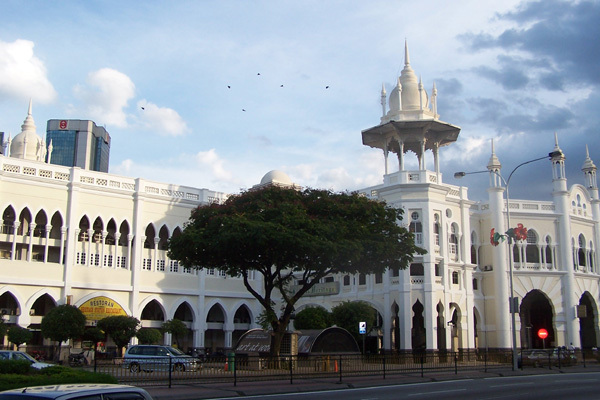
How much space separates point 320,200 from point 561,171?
27.4 m

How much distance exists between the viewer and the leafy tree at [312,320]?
40656 millimetres

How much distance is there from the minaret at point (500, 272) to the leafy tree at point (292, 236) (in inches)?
710

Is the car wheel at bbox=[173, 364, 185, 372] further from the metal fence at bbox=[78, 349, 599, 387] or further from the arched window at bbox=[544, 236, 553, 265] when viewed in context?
the arched window at bbox=[544, 236, 553, 265]

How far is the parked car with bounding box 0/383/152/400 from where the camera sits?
7113mm

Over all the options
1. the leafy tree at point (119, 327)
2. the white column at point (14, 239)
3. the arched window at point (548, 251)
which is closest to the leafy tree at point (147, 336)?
the leafy tree at point (119, 327)

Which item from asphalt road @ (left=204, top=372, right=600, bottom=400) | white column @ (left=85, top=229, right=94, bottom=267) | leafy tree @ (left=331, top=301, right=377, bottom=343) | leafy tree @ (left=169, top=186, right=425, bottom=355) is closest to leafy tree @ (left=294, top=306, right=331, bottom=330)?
leafy tree @ (left=331, top=301, right=377, bottom=343)

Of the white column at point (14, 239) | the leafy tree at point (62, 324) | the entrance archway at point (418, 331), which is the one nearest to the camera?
the leafy tree at point (62, 324)

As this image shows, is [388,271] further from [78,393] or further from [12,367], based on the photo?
[78,393]

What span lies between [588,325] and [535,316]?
4.16 metres

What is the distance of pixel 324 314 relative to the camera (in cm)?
4150

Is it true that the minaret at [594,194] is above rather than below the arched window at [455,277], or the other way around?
above

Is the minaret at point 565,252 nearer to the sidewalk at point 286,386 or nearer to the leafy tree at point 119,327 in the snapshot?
the sidewalk at point 286,386

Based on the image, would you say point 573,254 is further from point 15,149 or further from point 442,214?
point 15,149

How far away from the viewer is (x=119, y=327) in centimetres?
3869
